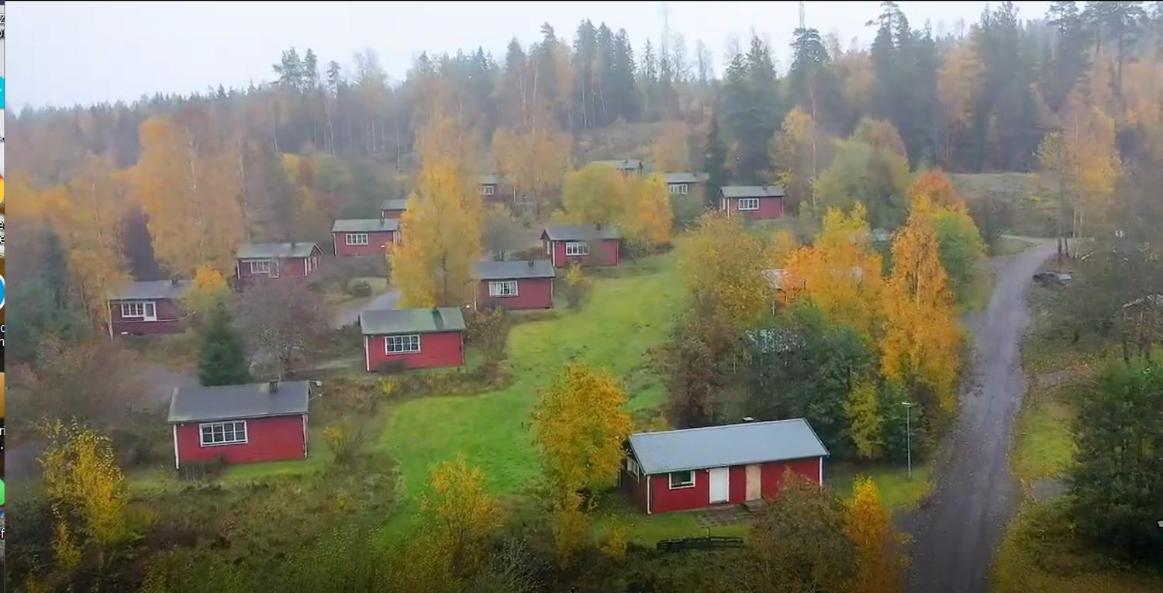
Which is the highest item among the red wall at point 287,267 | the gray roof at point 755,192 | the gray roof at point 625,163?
the gray roof at point 625,163

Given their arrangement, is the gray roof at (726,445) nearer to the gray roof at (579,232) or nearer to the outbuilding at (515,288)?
the outbuilding at (515,288)

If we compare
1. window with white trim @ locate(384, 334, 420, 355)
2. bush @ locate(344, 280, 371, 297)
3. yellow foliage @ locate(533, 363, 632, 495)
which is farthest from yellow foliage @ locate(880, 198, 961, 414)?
bush @ locate(344, 280, 371, 297)

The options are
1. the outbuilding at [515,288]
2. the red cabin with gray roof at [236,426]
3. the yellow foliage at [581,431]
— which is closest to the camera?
the yellow foliage at [581,431]

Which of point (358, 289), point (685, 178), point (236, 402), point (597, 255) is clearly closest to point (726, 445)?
point (236, 402)

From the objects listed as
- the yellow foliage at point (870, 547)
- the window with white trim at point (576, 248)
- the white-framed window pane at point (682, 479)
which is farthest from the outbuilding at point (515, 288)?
the yellow foliage at point (870, 547)

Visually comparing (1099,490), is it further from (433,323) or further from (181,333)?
(181,333)

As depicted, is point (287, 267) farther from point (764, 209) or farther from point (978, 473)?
point (978, 473)
